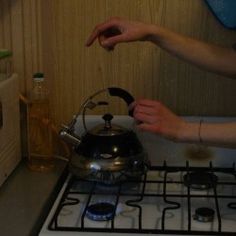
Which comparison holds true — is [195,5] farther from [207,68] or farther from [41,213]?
[41,213]

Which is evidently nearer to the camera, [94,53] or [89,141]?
[89,141]

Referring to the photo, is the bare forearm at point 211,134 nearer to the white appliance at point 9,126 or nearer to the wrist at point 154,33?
the wrist at point 154,33

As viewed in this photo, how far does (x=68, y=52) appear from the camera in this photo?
1.56m

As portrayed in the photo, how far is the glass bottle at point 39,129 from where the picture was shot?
1507 mm

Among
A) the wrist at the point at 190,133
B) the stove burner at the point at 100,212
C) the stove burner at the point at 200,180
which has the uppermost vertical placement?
the wrist at the point at 190,133

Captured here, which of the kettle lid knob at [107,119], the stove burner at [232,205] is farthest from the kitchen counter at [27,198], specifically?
the stove burner at [232,205]

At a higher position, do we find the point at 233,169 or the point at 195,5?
the point at 195,5

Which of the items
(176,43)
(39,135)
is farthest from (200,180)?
(39,135)

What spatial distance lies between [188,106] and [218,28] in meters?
0.24

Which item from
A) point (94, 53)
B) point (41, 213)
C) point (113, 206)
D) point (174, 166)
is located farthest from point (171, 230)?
point (94, 53)

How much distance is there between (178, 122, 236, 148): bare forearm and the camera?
1.11 m

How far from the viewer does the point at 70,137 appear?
1.42 m

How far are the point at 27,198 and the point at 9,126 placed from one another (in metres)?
0.23

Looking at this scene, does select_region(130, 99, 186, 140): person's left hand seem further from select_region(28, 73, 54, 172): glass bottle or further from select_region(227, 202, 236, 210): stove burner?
select_region(28, 73, 54, 172): glass bottle
